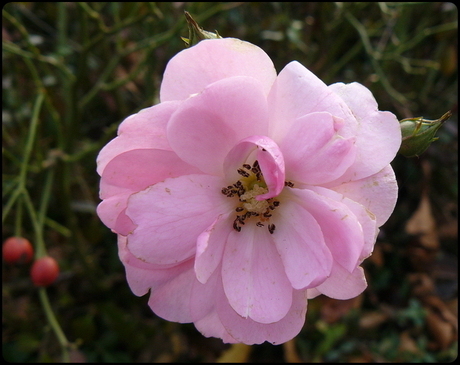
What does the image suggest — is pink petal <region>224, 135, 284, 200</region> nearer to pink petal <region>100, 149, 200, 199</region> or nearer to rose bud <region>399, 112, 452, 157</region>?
pink petal <region>100, 149, 200, 199</region>

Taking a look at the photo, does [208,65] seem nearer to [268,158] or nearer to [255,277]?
[268,158]

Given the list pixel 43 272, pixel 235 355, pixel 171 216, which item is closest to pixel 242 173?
pixel 171 216

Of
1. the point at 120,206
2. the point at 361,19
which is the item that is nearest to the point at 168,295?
the point at 120,206

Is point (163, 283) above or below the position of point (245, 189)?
below

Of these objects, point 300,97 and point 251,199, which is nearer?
point 300,97

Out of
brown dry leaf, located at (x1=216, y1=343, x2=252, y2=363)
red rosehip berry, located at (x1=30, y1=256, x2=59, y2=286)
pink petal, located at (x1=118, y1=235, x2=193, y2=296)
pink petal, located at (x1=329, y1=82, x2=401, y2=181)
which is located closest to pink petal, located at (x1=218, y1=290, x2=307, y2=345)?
pink petal, located at (x1=118, y1=235, x2=193, y2=296)

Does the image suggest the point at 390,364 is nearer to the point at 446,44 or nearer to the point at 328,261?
the point at 328,261
